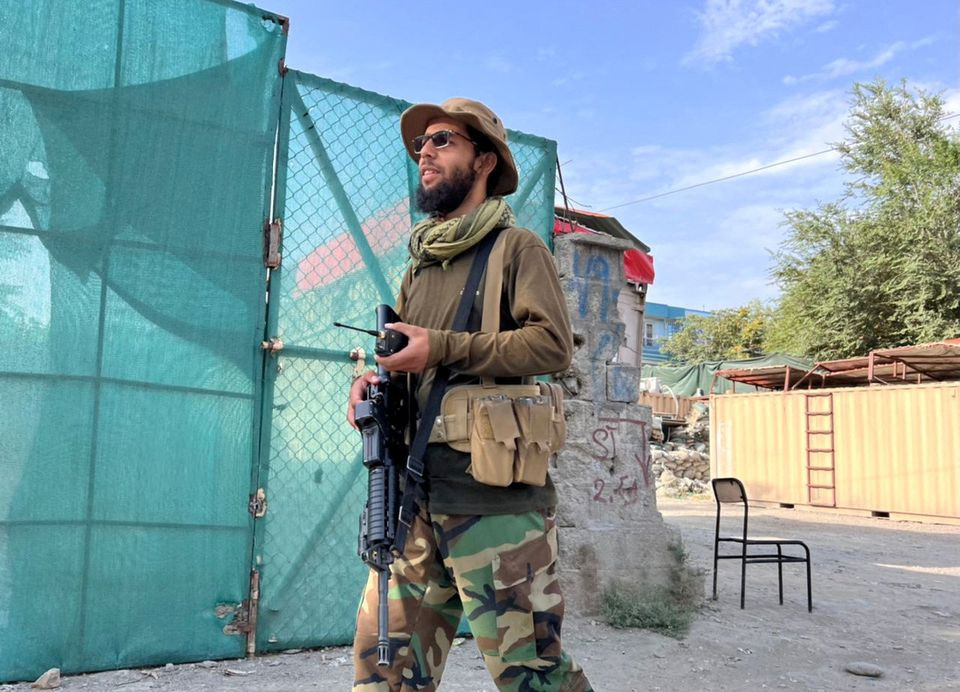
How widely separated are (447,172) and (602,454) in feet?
10.2

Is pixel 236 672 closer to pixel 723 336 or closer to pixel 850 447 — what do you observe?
pixel 850 447

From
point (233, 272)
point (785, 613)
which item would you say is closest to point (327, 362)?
point (233, 272)

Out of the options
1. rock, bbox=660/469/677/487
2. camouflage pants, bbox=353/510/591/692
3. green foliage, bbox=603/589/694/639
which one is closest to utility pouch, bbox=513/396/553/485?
camouflage pants, bbox=353/510/591/692

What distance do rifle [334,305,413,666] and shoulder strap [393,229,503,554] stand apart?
0.03m

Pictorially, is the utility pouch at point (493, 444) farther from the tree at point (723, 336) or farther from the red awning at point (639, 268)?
the tree at point (723, 336)

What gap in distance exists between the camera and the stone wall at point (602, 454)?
4.98 m

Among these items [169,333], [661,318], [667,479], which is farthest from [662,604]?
[661,318]

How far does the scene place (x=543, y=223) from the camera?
5043 millimetres

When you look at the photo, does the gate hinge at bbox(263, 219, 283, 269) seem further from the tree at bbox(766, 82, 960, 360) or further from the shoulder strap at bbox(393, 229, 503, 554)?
the tree at bbox(766, 82, 960, 360)

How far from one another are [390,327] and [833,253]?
21.8m

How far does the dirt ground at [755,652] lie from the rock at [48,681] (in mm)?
47

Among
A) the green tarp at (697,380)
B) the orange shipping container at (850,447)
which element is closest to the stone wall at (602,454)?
the orange shipping container at (850,447)

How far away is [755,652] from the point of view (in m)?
4.51

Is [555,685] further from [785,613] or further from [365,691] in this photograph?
[785,613]
